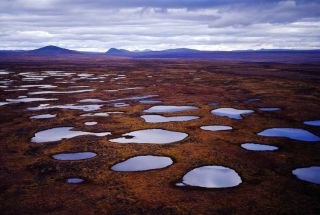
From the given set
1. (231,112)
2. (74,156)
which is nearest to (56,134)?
(74,156)

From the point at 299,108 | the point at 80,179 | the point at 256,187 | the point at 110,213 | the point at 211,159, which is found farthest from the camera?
the point at 299,108

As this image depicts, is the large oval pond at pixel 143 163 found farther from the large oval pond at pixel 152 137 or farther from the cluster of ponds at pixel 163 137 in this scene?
the large oval pond at pixel 152 137

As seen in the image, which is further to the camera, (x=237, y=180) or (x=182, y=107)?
(x=182, y=107)

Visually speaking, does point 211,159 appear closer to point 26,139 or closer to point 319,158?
point 319,158

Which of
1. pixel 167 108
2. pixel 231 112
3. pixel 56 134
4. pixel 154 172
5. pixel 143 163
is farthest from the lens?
pixel 167 108

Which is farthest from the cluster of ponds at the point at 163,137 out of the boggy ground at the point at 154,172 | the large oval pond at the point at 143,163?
the boggy ground at the point at 154,172

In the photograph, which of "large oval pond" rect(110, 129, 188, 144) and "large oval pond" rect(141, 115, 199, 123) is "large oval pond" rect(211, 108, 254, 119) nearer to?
"large oval pond" rect(141, 115, 199, 123)

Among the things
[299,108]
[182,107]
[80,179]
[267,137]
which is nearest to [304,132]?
[267,137]

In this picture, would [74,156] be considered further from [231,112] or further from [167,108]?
[231,112]

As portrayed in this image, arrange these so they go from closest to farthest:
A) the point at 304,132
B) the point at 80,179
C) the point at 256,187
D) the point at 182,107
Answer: the point at 256,187 < the point at 80,179 < the point at 304,132 < the point at 182,107

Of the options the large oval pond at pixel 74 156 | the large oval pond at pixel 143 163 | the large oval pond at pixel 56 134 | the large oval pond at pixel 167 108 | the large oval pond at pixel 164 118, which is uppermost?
the large oval pond at pixel 167 108

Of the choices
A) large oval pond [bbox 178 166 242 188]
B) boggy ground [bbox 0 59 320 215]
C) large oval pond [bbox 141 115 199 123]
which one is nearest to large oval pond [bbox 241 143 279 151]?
boggy ground [bbox 0 59 320 215]
